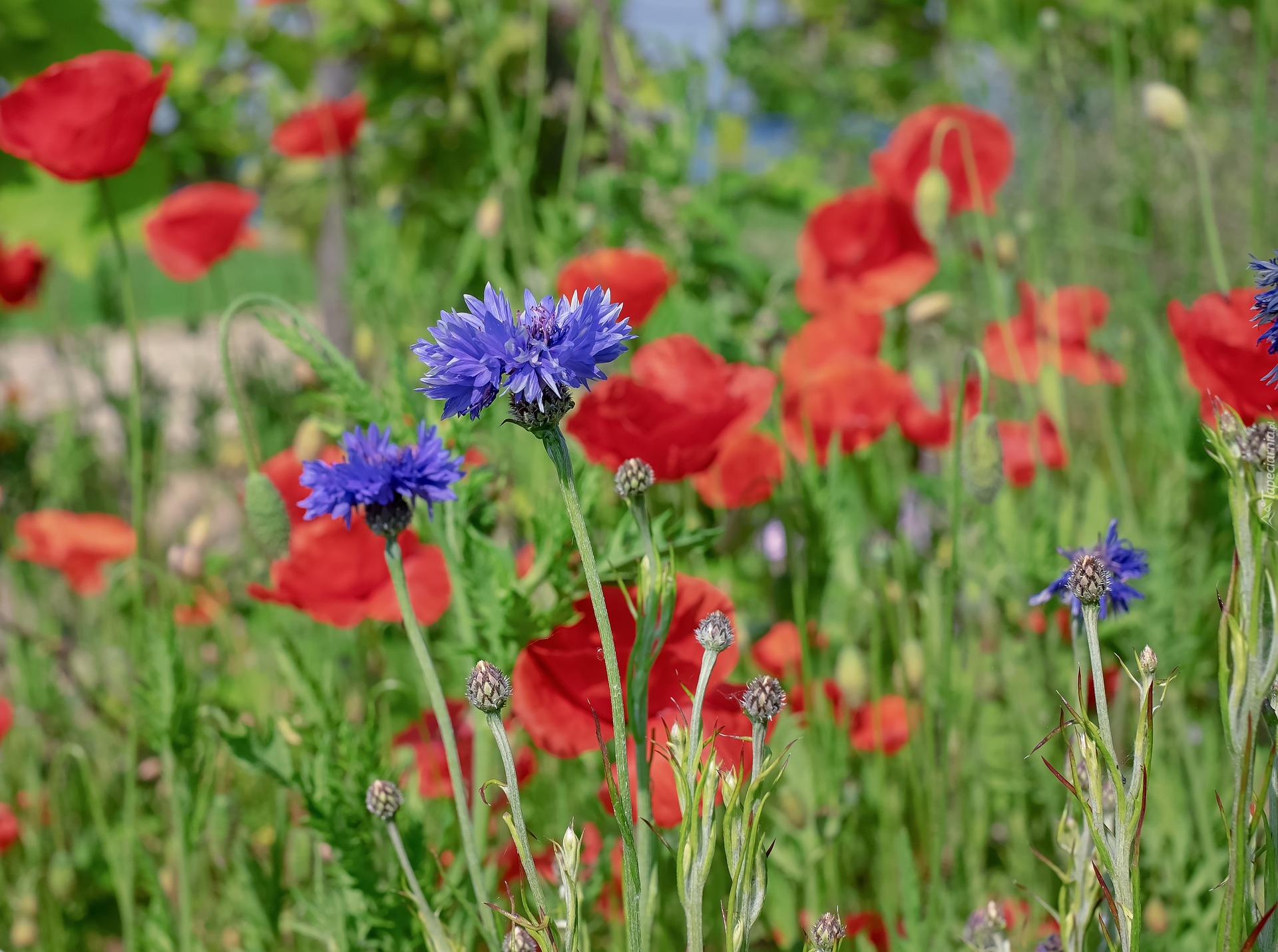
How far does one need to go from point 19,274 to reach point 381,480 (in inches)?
72.6

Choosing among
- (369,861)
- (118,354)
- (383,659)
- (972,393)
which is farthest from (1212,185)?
(118,354)

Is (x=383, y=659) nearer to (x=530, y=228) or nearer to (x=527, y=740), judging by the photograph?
(x=527, y=740)

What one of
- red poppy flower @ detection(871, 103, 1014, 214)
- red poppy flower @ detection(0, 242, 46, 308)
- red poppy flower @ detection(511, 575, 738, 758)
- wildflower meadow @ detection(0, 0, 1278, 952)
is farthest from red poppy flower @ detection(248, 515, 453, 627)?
red poppy flower @ detection(0, 242, 46, 308)

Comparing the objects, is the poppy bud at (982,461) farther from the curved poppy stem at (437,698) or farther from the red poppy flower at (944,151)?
the red poppy flower at (944,151)

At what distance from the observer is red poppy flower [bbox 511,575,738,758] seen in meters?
0.70

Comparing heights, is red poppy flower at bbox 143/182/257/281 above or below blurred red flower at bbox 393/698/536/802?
above

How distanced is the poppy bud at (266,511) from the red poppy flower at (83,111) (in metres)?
0.36

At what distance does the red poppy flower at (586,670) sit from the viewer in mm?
697

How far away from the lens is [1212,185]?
241cm

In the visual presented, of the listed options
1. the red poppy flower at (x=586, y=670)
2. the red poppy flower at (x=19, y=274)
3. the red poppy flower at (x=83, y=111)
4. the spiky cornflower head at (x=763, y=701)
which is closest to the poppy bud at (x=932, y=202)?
the red poppy flower at (x=586, y=670)

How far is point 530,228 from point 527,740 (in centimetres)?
94

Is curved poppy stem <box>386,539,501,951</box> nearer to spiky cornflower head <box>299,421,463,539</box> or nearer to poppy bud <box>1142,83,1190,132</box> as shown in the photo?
spiky cornflower head <box>299,421,463,539</box>

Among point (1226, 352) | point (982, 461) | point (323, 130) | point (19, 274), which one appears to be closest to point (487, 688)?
point (982, 461)

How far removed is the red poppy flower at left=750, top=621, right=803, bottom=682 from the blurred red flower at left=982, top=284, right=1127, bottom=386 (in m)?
0.48
